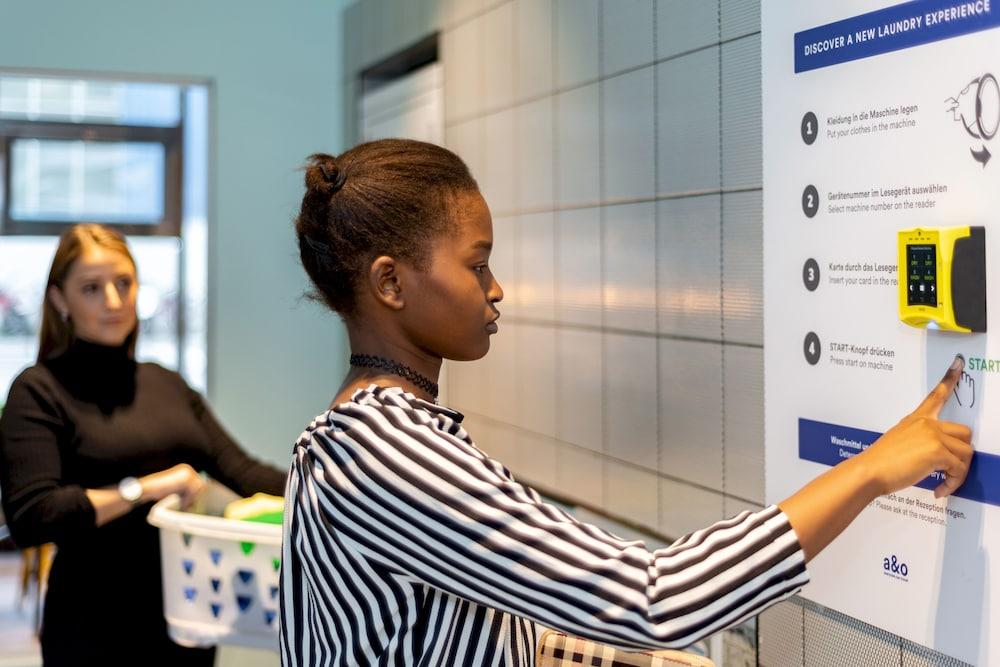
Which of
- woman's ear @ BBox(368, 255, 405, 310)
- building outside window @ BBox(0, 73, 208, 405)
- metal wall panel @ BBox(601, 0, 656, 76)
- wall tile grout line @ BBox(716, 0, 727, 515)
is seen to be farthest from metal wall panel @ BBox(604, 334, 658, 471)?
building outside window @ BBox(0, 73, 208, 405)

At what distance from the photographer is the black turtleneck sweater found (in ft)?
6.80

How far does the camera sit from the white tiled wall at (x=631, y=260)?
5.77ft

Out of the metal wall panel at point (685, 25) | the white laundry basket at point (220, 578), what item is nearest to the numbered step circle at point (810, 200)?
the metal wall panel at point (685, 25)

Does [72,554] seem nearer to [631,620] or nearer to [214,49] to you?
[631,620]

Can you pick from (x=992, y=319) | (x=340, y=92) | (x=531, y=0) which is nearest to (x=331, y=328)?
(x=340, y=92)

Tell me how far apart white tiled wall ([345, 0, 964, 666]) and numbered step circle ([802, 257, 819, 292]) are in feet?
0.67

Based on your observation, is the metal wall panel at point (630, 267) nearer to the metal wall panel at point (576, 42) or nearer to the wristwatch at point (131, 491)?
the metal wall panel at point (576, 42)

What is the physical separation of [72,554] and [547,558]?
1566 mm

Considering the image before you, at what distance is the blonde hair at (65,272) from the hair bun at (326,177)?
1369 mm

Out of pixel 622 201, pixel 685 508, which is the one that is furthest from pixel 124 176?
pixel 685 508

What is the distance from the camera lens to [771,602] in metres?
0.92

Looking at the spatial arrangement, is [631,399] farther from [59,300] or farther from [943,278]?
[59,300]

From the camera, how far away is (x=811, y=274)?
1.50 meters

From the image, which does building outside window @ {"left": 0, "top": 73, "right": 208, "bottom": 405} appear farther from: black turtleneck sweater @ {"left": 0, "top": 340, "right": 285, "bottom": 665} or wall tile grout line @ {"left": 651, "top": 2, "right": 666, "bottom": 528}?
wall tile grout line @ {"left": 651, "top": 2, "right": 666, "bottom": 528}
